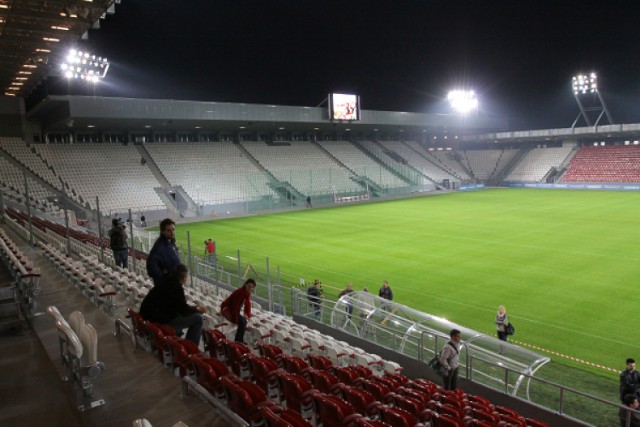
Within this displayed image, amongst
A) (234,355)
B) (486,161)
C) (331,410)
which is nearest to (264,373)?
(234,355)

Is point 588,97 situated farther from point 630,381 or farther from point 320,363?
point 320,363

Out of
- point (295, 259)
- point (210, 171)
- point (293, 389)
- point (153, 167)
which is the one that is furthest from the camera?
point (210, 171)

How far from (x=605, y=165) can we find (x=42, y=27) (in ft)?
200

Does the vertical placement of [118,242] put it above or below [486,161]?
below

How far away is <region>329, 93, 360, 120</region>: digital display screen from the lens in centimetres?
4881

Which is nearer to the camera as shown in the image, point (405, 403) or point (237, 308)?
point (405, 403)

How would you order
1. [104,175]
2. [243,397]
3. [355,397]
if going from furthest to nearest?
[104,175] < [355,397] < [243,397]

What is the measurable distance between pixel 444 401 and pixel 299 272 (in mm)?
12849

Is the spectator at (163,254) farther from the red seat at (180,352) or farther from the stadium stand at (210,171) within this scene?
the stadium stand at (210,171)

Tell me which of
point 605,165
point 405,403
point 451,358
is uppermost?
point 605,165

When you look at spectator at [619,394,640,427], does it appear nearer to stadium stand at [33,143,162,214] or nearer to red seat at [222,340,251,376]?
red seat at [222,340,251,376]

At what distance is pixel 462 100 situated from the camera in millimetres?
61938

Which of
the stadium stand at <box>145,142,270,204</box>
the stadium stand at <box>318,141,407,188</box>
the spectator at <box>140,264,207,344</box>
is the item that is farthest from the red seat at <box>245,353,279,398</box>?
the stadium stand at <box>318,141,407,188</box>

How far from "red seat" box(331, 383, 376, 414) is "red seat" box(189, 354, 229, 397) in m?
1.34
